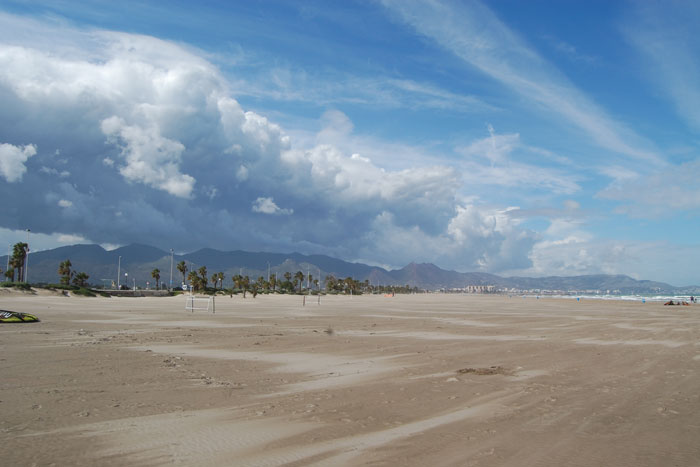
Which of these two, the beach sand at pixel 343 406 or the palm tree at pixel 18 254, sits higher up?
the palm tree at pixel 18 254

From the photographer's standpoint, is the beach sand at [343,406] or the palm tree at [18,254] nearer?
the beach sand at [343,406]

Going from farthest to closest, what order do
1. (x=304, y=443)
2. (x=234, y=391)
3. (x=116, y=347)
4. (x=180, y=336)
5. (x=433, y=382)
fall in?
(x=180, y=336) → (x=116, y=347) → (x=433, y=382) → (x=234, y=391) → (x=304, y=443)

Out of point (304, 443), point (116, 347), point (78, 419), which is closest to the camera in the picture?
point (304, 443)

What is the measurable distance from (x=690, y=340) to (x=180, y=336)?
22.2 m

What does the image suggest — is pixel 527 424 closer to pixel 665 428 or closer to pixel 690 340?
pixel 665 428

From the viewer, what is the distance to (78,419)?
7121mm

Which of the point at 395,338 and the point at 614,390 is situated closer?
the point at 614,390

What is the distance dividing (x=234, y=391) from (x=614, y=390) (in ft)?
26.4

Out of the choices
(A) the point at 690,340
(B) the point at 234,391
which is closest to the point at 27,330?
(B) the point at 234,391

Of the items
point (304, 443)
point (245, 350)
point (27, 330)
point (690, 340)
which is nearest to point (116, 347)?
point (245, 350)

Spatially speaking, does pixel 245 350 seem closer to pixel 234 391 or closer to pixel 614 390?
pixel 234 391

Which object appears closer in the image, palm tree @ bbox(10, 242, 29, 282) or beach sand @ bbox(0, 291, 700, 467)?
beach sand @ bbox(0, 291, 700, 467)

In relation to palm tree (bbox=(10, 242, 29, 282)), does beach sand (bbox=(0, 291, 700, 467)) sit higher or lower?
lower

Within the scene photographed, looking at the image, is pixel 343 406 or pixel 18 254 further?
pixel 18 254
